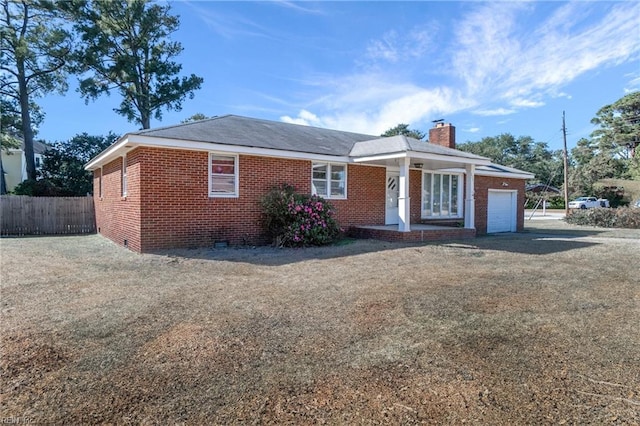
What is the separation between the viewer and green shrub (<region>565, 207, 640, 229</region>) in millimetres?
20312

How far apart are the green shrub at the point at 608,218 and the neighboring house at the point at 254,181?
9.34 metres

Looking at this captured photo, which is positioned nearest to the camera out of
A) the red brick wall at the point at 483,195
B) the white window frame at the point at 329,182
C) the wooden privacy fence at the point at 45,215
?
the white window frame at the point at 329,182

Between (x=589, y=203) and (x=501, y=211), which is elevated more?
(x=589, y=203)

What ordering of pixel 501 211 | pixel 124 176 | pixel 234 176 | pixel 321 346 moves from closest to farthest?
pixel 321 346 < pixel 234 176 < pixel 124 176 < pixel 501 211

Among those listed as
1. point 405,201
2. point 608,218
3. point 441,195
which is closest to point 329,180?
point 405,201

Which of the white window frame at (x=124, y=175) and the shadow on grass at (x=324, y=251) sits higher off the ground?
the white window frame at (x=124, y=175)

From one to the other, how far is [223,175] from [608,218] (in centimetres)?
2219

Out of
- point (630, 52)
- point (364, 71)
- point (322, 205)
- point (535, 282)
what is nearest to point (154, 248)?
point (322, 205)

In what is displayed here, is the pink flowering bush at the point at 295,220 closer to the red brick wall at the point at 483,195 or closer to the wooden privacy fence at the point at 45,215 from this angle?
the red brick wall at the point at 483,195

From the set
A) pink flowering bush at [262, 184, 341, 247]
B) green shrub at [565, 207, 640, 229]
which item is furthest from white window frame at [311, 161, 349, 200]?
green shrub at [565, 207, 640, 229]

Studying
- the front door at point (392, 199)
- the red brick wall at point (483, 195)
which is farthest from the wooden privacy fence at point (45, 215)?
the red brick wall at point (483, 195)

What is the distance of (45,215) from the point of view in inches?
628

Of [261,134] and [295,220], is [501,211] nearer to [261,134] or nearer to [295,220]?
[295,220]

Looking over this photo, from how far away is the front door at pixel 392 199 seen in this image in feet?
47.9
